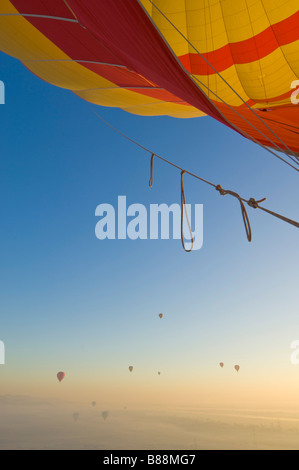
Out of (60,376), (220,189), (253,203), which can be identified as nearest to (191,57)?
(220,189)

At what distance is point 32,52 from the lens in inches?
178

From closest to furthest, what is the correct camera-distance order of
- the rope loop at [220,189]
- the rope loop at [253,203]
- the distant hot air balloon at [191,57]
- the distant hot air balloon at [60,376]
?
the rope loop at [253,203], the rope loop at [220,189], the distant hot air balloon at [191,57], the distant hot air balloon at [60,376]

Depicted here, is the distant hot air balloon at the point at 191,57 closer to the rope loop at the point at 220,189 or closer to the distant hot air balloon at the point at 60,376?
the rope loop at the point at 220,189

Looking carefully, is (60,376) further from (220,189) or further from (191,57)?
(220,189)

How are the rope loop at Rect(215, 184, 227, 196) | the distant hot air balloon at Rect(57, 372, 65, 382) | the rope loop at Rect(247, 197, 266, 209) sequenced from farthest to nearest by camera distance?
the distant hot air balloon at Rect(57, 372, 65, 382)
the rope loop at Rect(215, 184, 227, 196)
the rope loop at Rect(247, 197, 266, 209)

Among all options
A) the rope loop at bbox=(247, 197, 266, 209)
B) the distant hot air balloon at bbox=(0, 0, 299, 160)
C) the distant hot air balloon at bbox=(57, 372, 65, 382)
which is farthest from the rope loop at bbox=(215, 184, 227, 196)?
the distant hot air balloon at bbox=(57, 372, 65, 382)

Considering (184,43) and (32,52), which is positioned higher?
(184,43)

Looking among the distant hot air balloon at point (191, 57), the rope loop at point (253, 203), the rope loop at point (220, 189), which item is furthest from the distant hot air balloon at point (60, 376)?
the rope loop at point (253, 203)

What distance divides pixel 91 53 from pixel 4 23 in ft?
2.96

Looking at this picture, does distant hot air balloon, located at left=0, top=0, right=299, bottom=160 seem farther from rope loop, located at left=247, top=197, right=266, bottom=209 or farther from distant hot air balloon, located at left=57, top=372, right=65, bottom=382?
distant hot air balloon, located at left=57, top=372, right=65, bottom=382

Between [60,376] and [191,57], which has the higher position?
[191,57]
